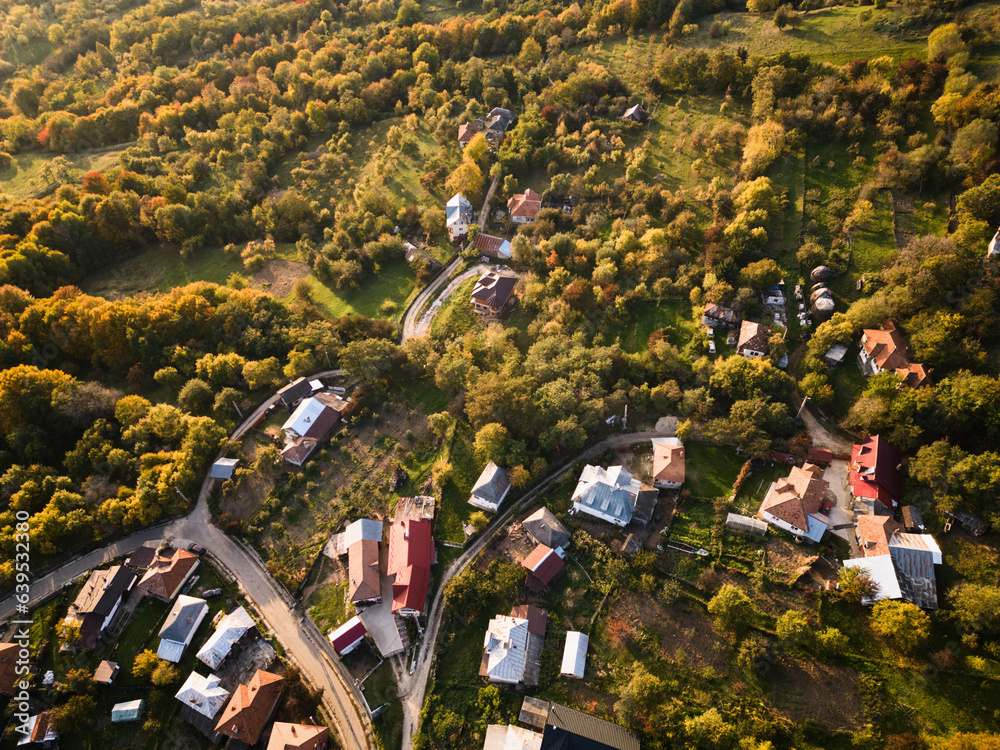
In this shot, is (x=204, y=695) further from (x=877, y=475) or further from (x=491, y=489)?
(x=877, y=475)

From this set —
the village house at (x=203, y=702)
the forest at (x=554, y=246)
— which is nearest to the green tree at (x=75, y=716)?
the village house at (x=203, y=702)

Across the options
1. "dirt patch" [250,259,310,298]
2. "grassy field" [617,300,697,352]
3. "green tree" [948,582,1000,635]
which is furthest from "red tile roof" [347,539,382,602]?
"green tree" [948,582,1000,635]

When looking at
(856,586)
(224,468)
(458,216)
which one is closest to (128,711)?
(224,468)

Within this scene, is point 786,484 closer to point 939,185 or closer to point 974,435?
point 974,435

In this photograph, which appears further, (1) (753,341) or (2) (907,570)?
(1) (753,341)

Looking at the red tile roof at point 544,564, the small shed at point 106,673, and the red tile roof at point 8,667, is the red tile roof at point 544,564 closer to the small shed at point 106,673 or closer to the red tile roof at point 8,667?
the small shed at point 106,673

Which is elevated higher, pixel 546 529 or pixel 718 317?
pixel 718 317

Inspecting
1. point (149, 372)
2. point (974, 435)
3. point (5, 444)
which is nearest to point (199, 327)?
point (149, 372)
